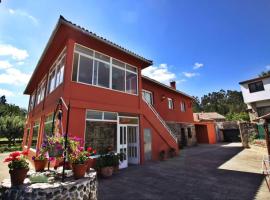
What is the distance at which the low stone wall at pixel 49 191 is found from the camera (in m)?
3.55

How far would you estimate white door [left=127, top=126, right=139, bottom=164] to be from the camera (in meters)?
9.66

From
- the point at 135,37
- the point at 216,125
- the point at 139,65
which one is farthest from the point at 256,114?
the point at 135,37

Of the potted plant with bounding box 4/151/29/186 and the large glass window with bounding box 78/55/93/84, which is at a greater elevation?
the large glass window with bounding box 78/55/93/84

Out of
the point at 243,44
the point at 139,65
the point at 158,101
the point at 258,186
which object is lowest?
the point at 258,186

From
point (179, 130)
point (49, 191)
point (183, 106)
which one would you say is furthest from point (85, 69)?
point (183, 106)

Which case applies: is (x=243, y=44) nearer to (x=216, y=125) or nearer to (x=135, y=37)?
(x=135, y=37)

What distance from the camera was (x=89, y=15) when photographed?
717cm

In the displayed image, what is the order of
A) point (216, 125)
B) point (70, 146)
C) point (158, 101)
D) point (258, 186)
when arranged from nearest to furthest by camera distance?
point (70, 146) < point (258, 186) < point (158, 101) < point (216, 125)

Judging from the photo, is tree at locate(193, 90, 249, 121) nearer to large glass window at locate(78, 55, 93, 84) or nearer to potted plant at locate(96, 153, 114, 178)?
potted plant at locate(96, 153, 114, 178)

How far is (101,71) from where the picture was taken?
8.78m

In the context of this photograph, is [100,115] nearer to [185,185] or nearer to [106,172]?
[106,172]

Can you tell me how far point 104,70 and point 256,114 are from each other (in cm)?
2369

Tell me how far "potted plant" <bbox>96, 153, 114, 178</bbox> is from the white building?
2351 centimetres

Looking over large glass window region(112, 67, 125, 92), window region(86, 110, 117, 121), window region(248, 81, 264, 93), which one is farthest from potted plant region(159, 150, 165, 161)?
window region(248, 81, 264, 93)
